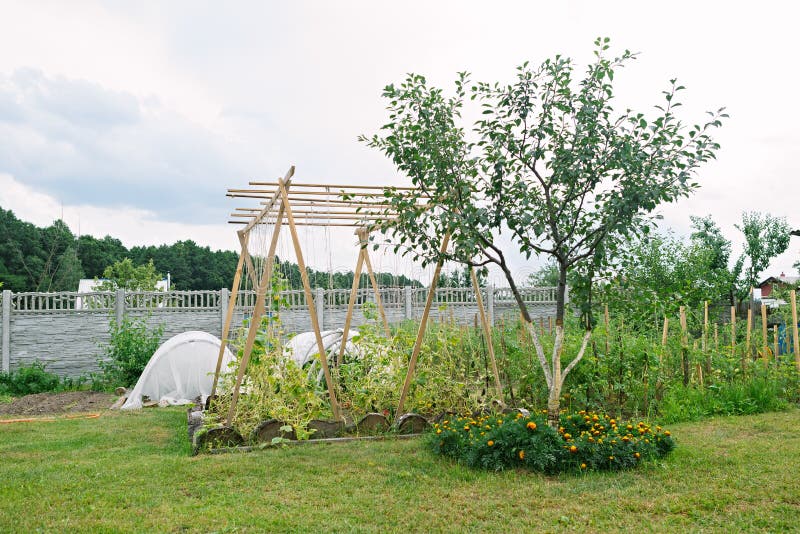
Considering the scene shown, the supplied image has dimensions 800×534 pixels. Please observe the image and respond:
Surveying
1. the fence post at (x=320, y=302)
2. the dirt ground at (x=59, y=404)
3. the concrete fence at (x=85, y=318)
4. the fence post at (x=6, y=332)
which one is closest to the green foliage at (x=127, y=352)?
the concrete fence at (x=85, y=318)

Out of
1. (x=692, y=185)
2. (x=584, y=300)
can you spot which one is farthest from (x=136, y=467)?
(x=692, y=185)

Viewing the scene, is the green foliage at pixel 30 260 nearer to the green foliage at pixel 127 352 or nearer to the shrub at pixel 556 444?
the green foliage at pixel 127 352

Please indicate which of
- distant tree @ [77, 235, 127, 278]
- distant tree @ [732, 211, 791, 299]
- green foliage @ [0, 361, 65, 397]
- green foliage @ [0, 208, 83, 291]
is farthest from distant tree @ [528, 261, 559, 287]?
distant tree @ [77, 235, 127, 278]

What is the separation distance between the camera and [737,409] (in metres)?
6.88

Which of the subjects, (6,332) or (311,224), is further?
(6,332)

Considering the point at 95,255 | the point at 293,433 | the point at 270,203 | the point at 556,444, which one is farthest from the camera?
the point at 95,255

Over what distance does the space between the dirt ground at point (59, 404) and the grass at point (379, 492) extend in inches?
124

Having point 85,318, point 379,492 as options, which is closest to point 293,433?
point 379,492

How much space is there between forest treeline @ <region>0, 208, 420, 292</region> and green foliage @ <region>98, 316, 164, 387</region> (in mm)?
10001

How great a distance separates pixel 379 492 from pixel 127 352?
828cm

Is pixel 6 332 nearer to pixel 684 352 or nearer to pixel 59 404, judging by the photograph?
pixel 59 404

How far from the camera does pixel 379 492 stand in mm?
4156

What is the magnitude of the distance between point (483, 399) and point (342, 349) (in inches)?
65.2

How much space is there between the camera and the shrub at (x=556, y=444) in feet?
14.8
